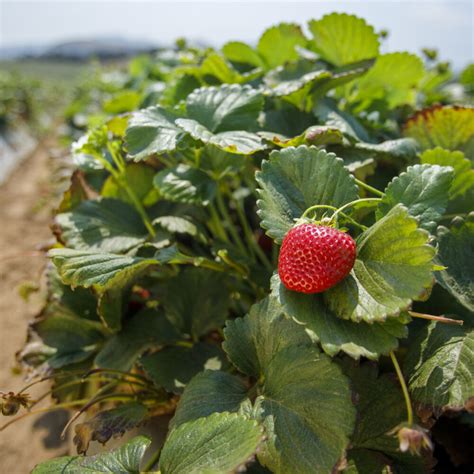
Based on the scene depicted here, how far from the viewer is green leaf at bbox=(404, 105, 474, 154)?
839 millimetres

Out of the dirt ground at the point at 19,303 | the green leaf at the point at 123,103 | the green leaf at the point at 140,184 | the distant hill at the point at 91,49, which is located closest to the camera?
the green leaf at the point at 140,184

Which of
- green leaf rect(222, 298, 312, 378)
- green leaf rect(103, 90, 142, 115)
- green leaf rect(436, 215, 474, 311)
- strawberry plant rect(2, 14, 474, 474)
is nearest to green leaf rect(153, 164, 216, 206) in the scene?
strawberry plant rect(2, 14, 474, 474)

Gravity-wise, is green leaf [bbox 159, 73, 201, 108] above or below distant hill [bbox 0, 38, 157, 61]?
above

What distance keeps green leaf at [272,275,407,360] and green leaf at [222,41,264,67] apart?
2.31 feet

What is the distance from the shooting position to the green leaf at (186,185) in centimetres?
81

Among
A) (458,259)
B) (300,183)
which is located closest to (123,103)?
(300,183)

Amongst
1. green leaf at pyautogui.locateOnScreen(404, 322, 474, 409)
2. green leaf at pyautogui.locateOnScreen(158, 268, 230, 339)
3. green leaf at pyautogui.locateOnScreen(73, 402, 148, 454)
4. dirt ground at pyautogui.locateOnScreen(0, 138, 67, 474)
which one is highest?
green leaf at pyautogui.locateOnScreen(404, 322, 474, 409)

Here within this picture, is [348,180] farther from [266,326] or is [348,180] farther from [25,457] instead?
[25,457]

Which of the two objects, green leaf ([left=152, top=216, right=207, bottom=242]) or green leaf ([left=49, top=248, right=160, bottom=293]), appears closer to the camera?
green leaf ([left=49, top=248, right=160, bottom=293])

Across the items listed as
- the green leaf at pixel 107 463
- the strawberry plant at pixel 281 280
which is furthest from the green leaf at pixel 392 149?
the green leaf at pixel 107 463

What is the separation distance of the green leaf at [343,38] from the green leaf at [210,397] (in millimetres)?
660

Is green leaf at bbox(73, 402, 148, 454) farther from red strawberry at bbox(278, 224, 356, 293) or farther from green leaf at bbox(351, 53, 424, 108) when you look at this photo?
green leaf at bbox(351, 53, 424, 108)

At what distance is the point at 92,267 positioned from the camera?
62 centimetres

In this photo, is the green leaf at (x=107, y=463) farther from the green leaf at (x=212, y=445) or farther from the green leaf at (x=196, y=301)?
the green leaf at (x=196, y=301)
